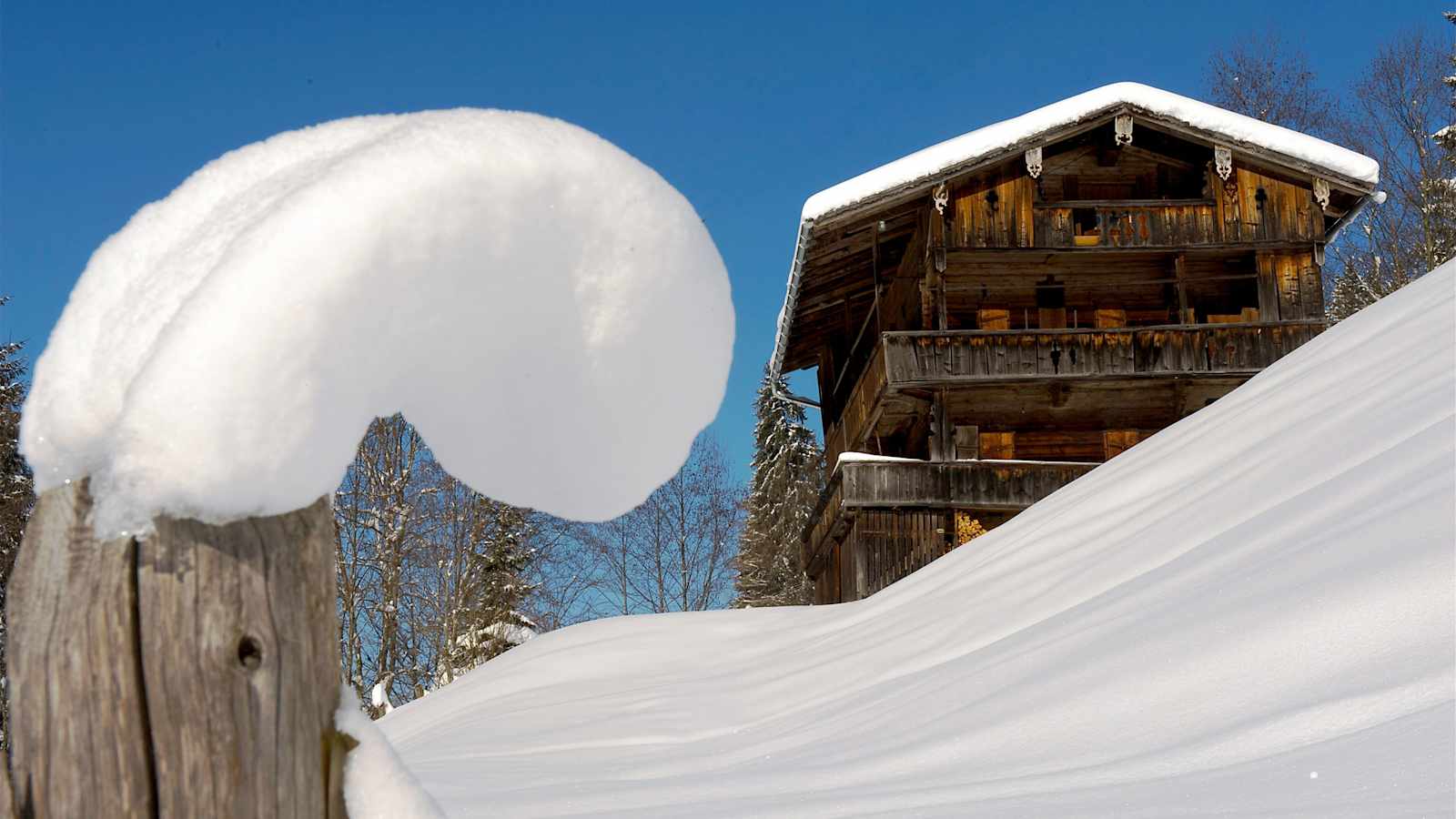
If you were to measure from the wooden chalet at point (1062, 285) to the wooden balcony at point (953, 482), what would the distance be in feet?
0.09

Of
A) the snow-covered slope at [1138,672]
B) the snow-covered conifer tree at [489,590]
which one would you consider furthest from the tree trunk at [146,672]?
the snow-covered conifer tree at [489,590]

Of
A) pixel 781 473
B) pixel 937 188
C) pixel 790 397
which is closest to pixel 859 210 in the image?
pixel 937 188

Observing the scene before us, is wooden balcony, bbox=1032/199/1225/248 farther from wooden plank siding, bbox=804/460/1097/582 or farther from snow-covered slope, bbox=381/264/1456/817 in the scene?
snow-covered slope, bbox=381/264/1456/817

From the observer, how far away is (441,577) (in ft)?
75.7

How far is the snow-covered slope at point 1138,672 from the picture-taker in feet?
7.67

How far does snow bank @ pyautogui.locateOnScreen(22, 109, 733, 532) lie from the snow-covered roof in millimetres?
15158

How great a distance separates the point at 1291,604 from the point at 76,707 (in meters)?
2.64

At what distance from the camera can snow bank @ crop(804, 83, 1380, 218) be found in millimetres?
16625

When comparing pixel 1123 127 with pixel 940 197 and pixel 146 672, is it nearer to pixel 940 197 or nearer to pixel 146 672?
pixel 940 197

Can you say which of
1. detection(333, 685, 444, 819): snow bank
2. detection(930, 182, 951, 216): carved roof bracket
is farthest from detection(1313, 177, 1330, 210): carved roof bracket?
detection(333, 685, 444, 819): snow bank

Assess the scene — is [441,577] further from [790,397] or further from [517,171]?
[517,171]

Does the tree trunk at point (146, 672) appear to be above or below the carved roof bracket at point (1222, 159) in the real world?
below

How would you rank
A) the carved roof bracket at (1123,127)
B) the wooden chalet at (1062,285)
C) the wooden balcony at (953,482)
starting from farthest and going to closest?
the carved roof bracket at (1123,127) < the wooden balcony at (953,482) < the wooden chalet at (1062,285)

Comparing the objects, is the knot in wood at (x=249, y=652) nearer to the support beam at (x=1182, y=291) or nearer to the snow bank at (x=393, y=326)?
the snow bank at (x=393, y=326)
